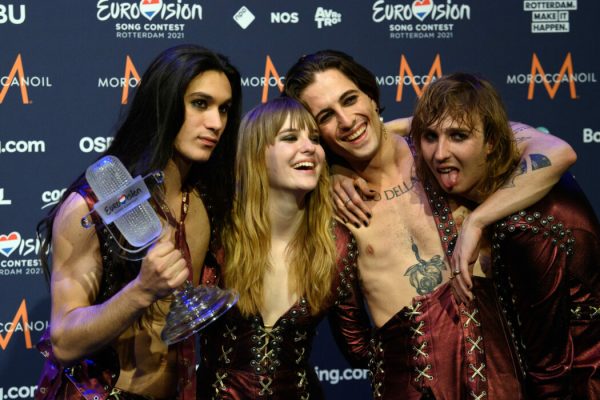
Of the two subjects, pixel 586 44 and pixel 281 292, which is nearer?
pixel 281 292

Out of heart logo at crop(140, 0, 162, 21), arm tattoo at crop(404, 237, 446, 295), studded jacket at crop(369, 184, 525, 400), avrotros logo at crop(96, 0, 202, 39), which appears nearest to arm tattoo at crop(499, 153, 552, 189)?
studded jacket at crop(369, 184, 525, 400)

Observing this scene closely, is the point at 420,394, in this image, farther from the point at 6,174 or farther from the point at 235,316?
the point at 6,174

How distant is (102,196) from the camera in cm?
210

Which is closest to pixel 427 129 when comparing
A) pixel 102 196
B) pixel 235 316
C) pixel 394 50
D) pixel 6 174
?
pixel 235 316

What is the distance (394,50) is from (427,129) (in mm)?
1561

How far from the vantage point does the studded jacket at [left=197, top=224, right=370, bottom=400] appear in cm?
276

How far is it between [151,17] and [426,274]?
2099 millimetres

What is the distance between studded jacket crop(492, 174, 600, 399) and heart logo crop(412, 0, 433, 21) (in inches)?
67.5

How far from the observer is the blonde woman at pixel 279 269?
278 cm

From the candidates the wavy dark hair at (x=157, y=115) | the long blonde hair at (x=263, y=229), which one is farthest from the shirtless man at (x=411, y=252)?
the wavy dark hair at (x=157, y=115)

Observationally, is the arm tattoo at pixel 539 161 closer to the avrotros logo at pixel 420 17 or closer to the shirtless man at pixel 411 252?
the shirtless man at pixel 411 252

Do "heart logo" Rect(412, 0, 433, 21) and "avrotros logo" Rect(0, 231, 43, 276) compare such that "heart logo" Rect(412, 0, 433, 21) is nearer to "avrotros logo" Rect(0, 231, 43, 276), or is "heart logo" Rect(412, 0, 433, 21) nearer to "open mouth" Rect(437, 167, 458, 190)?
"open mouth" Rect(437, 167, 458, 190)

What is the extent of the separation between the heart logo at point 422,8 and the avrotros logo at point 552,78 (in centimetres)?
57

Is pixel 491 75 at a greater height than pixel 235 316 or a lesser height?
greater
